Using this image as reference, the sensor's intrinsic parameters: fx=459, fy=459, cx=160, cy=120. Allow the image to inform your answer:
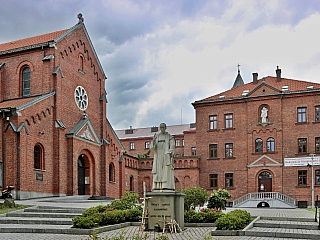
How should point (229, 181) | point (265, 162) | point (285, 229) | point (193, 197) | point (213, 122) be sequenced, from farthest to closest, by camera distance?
point (213, 122) < point (229, 181) < point (265, 162) < point (193, 197) < point (285, 229)

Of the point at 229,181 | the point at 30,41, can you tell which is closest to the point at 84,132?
the point at 30,41

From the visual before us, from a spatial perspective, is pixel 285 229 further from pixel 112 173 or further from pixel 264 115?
pixel 264 115

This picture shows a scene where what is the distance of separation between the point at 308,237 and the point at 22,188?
20163 mm

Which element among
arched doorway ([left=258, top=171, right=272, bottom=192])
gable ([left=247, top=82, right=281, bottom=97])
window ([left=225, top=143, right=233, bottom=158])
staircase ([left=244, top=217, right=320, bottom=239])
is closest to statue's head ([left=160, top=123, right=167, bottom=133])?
staircase ([left=244, top=217, right=320, bottom=239])

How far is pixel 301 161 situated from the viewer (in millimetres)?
45500

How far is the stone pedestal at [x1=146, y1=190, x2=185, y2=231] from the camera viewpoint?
16.4 meters

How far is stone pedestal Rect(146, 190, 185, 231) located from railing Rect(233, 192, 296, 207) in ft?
97.2

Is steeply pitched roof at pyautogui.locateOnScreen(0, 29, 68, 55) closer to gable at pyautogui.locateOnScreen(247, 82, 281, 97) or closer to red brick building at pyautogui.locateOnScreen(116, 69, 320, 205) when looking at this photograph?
red brick building at pyautogui.locateOnScreen(116, 69, 320, 205)

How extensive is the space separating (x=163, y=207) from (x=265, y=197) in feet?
100

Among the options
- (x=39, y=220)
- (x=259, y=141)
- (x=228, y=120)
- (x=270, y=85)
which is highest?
(x=270, y=85)

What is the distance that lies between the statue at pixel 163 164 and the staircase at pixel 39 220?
11.8 ft

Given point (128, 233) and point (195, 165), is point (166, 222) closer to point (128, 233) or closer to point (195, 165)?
point (128, 233)

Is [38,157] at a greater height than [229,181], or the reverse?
[38,157]

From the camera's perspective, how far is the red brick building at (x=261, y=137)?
149 ft
